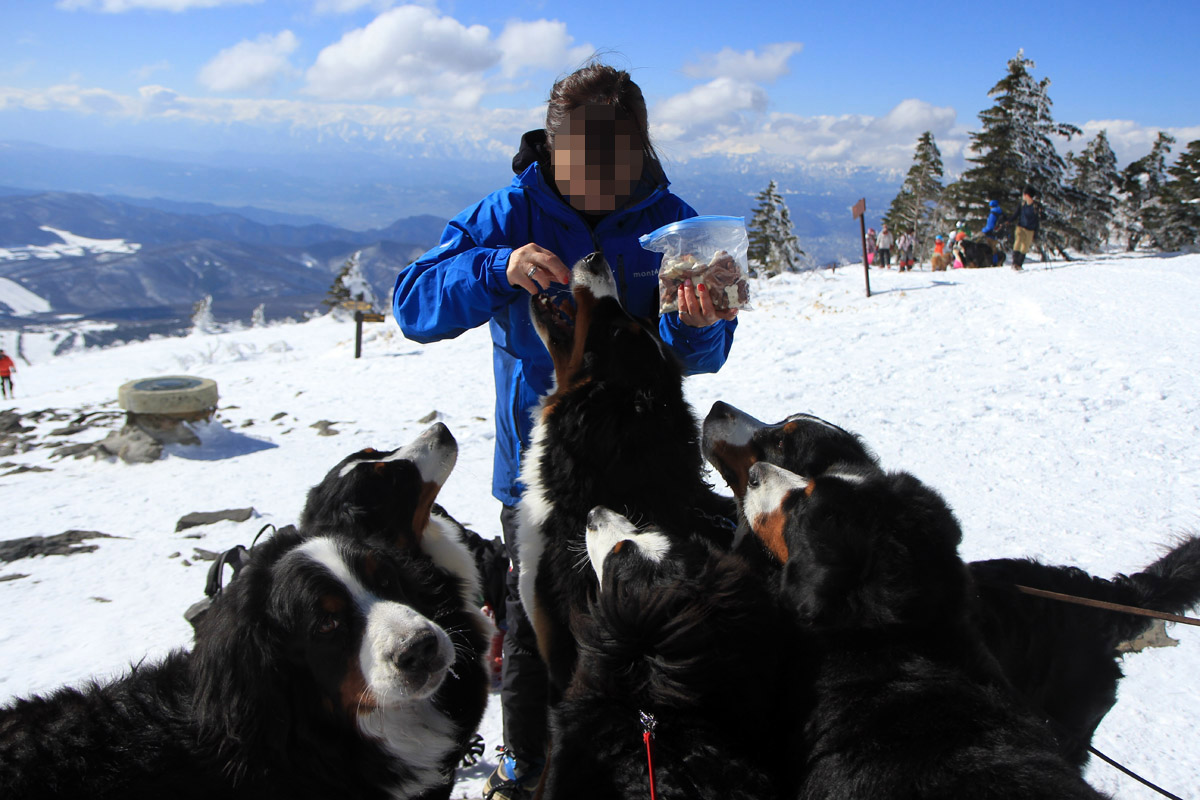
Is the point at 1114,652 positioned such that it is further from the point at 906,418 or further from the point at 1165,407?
the point at 1165,407

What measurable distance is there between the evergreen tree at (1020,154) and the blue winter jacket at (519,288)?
3299cm

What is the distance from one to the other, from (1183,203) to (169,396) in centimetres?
4513

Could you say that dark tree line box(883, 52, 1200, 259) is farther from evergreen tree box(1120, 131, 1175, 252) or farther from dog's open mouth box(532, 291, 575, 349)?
dog's open mouth box(532, 291, 575, 349)

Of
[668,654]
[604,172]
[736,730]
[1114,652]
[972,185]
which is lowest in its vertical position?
[1114,652]

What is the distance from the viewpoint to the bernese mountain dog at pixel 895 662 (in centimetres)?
179

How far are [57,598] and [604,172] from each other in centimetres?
613

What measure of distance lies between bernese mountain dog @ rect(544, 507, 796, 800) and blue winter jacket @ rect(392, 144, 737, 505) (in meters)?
0.95

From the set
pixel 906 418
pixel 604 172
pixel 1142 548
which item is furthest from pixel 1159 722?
pixel 906 418

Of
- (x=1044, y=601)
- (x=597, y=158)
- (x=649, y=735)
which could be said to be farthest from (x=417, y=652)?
(x=1044, y=601)

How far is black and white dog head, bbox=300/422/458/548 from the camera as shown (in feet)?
9.45

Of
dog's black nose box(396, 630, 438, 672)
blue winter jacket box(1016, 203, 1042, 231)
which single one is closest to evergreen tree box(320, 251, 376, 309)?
blue winter jacket box(1016, 203, 1042, 231)

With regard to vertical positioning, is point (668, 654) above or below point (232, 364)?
above

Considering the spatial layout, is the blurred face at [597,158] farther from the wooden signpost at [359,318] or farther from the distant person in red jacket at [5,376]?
the distant person in red jacket at [5,376]

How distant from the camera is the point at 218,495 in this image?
8.04 meters
